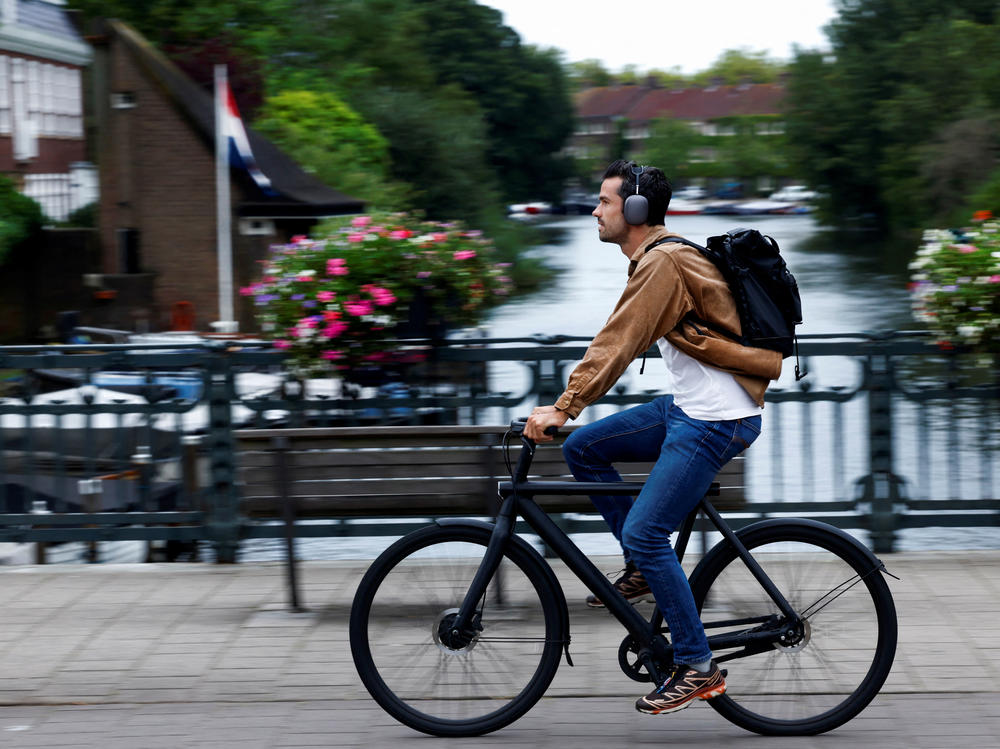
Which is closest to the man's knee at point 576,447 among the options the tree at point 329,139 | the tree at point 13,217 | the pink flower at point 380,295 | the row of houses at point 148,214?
the pink flower at point 380,295

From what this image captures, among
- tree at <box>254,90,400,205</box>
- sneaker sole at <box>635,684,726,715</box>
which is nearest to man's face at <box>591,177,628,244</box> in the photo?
sneaker sole at <box>635,684,726,715</box>

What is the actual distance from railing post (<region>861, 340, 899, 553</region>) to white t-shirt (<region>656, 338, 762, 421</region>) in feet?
8.79

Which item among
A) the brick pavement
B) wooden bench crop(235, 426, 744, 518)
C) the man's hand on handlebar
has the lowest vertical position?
the brick pavement

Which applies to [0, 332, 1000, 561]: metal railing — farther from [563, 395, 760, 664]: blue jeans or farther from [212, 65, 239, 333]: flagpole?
[212, 65, 239, 333]: flagpole

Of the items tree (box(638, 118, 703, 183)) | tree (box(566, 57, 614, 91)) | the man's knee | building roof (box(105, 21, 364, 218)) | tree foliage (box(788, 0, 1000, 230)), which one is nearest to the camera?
the man's knee

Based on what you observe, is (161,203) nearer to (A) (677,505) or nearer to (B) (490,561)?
(B) (490,561)

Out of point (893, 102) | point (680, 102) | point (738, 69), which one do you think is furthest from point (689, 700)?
point (738, 69)

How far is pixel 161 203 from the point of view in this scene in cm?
3189

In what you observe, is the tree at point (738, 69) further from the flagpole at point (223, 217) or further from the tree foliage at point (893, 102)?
the flagpole at point (223, 217)

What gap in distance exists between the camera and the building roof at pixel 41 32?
37.0 meters

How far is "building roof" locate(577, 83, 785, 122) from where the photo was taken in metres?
163

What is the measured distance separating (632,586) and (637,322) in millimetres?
908

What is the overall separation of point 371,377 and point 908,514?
2.70m

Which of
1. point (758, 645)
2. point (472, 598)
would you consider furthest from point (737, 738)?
point (472, 598)
